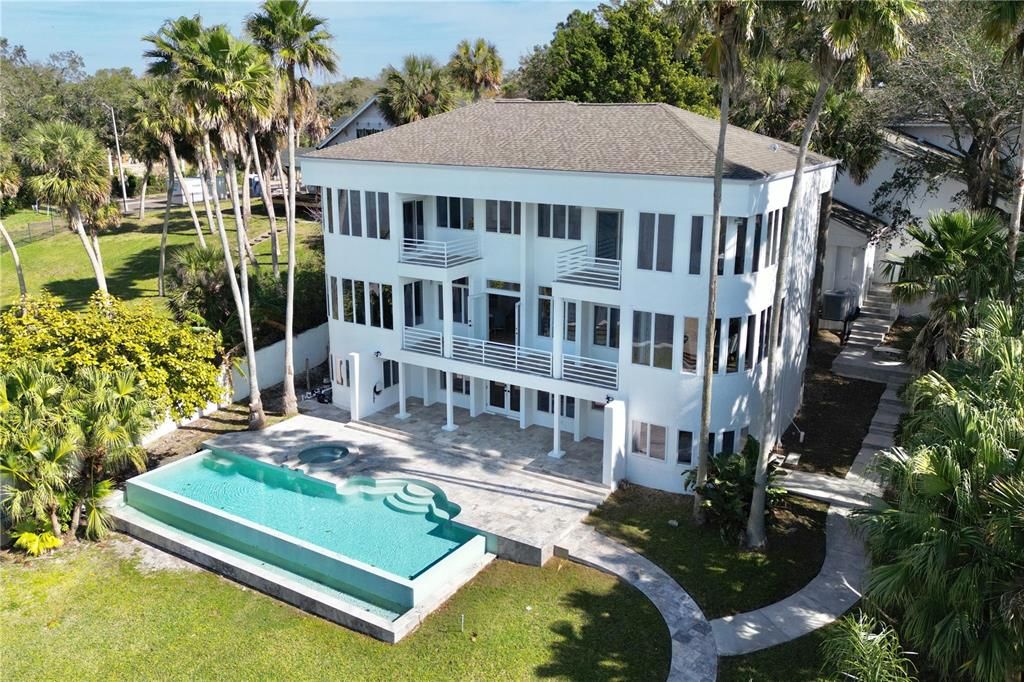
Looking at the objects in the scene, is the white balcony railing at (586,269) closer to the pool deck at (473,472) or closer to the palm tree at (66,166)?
the pool deck at (473,472)

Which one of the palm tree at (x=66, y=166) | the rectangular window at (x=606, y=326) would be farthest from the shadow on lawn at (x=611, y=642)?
the palm tree at (x=66, y=166)

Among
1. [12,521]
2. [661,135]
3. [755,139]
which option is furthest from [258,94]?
[755,139]

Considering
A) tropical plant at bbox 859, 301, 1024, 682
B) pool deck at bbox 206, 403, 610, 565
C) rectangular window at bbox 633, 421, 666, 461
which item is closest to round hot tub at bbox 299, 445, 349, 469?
pool deck at bbox 206, 403, 610, 565

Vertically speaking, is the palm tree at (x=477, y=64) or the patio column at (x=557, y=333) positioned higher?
the palm tree at (x=477, y=64)

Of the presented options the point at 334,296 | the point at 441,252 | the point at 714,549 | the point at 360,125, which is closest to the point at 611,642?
the point at 714,549

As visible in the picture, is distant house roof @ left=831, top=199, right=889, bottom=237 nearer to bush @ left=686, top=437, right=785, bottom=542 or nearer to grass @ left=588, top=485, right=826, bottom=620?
grass @ left=588, top=485, right=826, bottom=620

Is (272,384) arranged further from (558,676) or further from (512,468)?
(558,676)
